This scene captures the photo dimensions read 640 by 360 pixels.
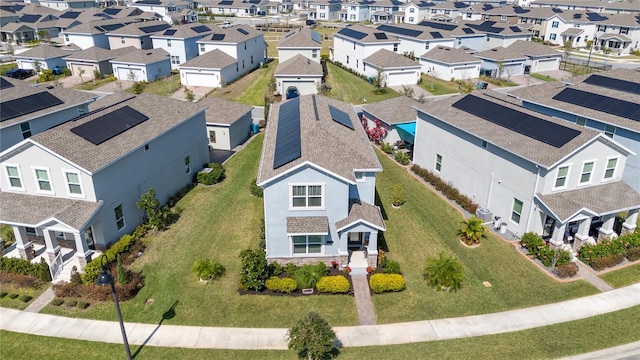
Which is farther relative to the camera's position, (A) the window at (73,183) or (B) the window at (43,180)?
(B) the window at (43,180)

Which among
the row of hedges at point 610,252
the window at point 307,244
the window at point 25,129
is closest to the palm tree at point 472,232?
the row of hedges at point 610,252

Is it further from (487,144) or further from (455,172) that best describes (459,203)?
(487,144)

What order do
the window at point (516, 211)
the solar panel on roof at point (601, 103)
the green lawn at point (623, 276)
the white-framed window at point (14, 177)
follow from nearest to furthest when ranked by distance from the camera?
the green lawn at point (623, 276), the white-framed window at point (14, 177), the window at point (516, 211), the solar panel on roof at point (601, 103)

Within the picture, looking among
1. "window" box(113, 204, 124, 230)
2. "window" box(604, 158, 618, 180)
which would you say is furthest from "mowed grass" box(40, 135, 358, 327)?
"window" box(604, 158, 618, 180)

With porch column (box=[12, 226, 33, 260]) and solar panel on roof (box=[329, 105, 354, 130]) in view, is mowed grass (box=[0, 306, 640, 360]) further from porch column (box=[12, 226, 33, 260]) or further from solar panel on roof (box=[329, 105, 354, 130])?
solar panel on roof (box=[329, 105, 354, 130])

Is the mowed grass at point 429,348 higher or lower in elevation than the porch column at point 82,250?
lower

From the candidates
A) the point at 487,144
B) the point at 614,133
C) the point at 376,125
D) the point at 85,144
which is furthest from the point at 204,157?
the point at 614,133

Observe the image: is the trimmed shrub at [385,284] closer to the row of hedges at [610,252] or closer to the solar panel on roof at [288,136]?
the solar panel on roof at [288,136]
